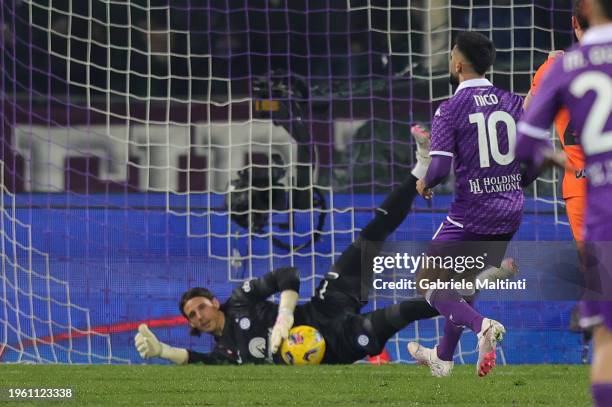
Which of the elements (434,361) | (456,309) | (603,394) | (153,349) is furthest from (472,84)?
(603,394)

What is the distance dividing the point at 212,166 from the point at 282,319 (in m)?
3.91

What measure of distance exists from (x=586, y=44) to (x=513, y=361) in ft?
18.5

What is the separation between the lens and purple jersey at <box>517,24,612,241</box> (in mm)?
3344

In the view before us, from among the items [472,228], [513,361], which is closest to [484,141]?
[472,228]

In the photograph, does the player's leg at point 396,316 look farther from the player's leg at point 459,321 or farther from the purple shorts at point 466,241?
the purple shorts at point 466,241

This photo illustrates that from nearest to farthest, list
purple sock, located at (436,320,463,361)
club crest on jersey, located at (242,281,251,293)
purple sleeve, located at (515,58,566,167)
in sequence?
1. purple sleeve, located at (515,58,566,167)
2. purple sock, located at (436,320,463,361)
3. club crest on jersey, located at (242,281,251,293)

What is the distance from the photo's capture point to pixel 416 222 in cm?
949

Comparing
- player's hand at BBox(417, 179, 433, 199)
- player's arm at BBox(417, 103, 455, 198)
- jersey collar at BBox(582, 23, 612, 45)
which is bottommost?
player's hand at BBox(417, 179, 433, 199)

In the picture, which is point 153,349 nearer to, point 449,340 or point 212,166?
point 449,340

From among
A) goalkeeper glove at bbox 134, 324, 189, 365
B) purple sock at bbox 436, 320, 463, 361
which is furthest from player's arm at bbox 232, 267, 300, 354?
purple sock at bbox 436, 320, 463, 361

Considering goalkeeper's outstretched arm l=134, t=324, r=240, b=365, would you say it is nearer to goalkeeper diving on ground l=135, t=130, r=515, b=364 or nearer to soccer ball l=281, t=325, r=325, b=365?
goalkeeper diving on ground l=135, t=130, r=515, b=364

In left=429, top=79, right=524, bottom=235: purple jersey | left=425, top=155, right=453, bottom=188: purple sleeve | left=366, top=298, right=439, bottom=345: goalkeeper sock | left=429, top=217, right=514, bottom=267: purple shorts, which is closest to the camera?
left=425, top=155, right=453, bottom=188: purple sleeve

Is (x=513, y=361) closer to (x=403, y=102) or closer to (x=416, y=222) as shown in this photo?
(x=416, y=222)

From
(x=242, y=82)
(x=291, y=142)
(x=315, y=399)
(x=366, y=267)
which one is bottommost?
(x=315, y=399)
